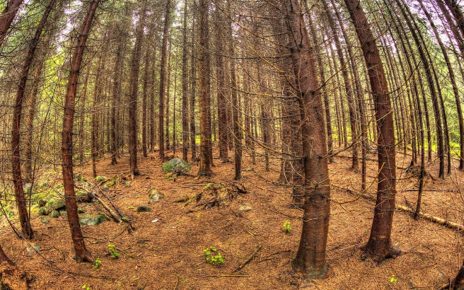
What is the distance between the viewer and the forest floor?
5.94 metres

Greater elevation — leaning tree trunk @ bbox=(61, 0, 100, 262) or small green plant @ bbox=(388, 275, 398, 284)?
leaning tree trunk @ bbox=(61, 0, 100, 262)

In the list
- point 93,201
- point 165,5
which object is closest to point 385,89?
point 93,201

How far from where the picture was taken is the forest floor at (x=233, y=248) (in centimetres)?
594

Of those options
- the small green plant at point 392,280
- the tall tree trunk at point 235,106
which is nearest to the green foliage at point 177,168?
the tall tree trunk at point 235,106

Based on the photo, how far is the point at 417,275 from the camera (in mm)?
5719

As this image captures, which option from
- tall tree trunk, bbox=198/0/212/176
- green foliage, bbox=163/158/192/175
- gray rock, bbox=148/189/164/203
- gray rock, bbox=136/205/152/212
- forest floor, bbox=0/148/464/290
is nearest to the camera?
forest floor, bbox=0/148/464/290

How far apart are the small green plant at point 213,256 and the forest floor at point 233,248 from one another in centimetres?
13

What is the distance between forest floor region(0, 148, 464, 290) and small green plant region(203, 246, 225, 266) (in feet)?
0.43

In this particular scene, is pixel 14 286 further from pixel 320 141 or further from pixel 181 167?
pixel 181 167

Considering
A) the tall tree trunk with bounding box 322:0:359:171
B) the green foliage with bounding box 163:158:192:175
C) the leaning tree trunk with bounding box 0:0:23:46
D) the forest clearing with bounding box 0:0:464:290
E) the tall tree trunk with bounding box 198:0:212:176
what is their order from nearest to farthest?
the tall tree trunk with bounding box 322:0:359:171
the leaning tree trunk with bounding box 0:0:23:46
the forest clearing with bounding box 0:0:464:290
the tall tree trunk with bounding box 198:0:212:176
the green foliage with bounding box 163:158:192:175

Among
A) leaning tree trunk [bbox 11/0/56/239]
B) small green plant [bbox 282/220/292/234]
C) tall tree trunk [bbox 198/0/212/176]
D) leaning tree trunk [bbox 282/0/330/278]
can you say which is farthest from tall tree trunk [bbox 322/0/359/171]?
leaning tree trunk [bbox 11/0/56/239]

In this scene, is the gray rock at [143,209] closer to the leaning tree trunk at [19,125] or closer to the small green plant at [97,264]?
the leaning tree trunk at [19,125]

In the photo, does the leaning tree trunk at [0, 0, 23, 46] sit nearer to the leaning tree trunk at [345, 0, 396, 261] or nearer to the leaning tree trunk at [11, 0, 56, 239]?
the leaning tree trunk at [11, 0, 56, 239]

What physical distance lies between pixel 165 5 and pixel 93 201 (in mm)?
11714
